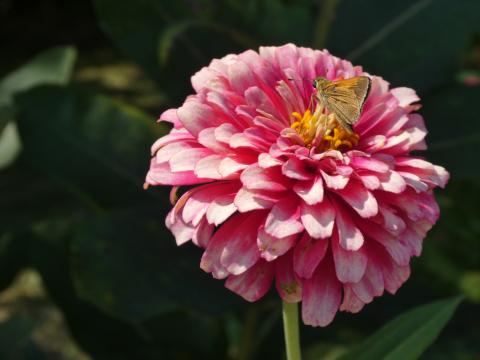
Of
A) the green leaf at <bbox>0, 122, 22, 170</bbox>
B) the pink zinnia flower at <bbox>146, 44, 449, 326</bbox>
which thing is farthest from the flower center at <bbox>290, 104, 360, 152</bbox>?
the green leaf at <bbox>0, 122, 22, 170</bbox>

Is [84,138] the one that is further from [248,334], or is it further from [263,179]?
[263,179]

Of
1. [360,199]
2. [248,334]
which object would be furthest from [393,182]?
[248,334]

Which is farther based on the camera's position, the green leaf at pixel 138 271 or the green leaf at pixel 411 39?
the green leaf at pixel 411 39

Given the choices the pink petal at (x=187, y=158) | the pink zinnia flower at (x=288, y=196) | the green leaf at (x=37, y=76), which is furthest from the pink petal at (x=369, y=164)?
the green leaf at (x=37, y=76)

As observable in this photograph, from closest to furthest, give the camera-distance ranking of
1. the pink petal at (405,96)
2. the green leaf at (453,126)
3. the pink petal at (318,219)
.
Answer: the pink petal at (318,219)
the pink petal at (405,96)
the green leaf at (453,126)

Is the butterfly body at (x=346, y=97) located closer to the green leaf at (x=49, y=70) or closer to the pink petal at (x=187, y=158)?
the pink petal at (x=187, y=158)

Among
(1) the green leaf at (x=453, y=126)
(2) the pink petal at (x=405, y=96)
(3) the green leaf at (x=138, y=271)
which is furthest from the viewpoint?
(1) the green leaf at (x=453, y=126)

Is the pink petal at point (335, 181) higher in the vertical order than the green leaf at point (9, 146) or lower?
higher
